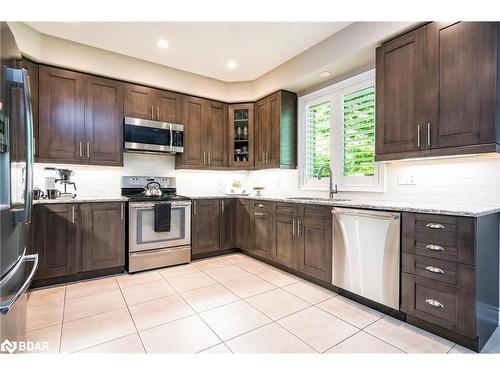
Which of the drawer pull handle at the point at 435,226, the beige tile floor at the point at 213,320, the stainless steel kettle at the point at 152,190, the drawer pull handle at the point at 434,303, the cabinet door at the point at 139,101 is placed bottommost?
the beige tile floor at the point at 213,320

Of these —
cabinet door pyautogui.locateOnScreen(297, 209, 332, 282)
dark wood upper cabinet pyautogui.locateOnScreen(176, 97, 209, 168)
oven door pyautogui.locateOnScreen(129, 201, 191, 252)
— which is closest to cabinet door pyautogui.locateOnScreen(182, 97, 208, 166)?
dark wood upper cabinet pyautogui.locateOnScreen(176, 97, 209, 168)

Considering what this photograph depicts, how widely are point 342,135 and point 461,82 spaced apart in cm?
138

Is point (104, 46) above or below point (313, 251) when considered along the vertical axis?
above

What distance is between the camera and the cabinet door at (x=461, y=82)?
6.15 feet

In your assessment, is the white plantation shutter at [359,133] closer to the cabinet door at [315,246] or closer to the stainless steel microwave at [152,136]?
the cabinet door at [315,246]

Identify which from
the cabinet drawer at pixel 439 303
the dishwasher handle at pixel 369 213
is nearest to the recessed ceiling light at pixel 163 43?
the dishwasher handle at pixel 369 213

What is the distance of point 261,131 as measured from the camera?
4.18 meters

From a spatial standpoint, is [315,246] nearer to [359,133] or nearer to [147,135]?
[359,133]

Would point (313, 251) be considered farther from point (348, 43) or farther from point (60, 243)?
point (60, 243)

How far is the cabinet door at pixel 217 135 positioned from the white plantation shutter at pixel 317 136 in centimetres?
143

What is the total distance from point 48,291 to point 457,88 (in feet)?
14.1

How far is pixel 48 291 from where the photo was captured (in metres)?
2.67
